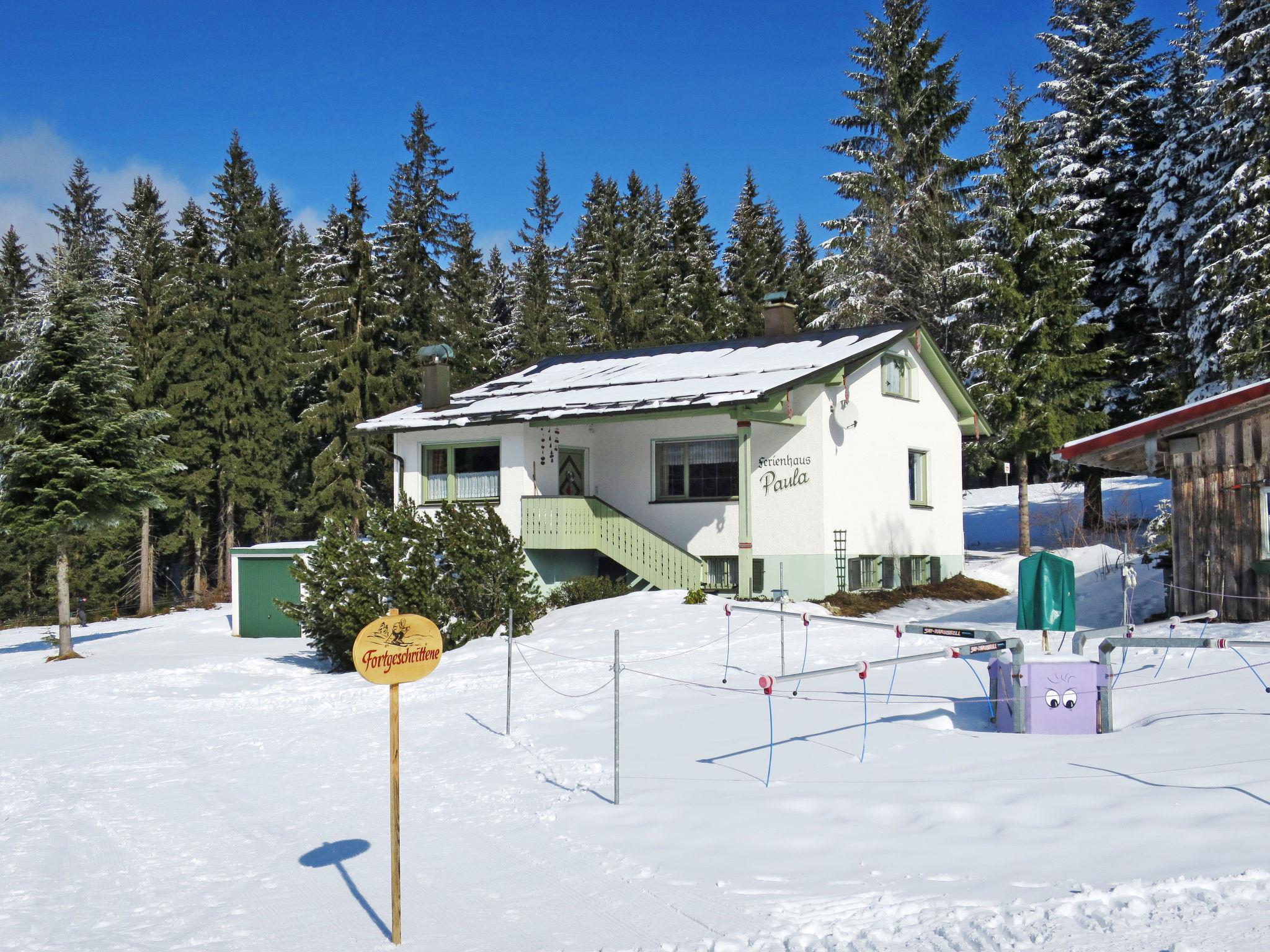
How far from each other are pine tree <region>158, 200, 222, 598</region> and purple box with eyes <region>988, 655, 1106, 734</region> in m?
39.4

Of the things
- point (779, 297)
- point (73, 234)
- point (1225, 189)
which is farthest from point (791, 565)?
point (73, 234)

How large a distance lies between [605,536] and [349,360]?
827 inches

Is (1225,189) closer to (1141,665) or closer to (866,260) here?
(866,260)

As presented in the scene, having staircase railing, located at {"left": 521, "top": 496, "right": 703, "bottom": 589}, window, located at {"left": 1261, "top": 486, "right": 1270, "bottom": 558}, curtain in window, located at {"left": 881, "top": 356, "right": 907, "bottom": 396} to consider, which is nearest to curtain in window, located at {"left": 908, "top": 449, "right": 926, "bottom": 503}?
curtain in window, located at {"left": 881, "top": 356, "right": 907, "bottom": 396}

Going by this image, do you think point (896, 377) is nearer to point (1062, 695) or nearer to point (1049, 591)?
point (1049, 591)

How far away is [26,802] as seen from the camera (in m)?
10.8

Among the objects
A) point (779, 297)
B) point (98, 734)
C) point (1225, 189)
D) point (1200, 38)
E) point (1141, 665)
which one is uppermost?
point (1200, 38)

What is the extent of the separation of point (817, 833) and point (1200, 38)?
34.1 meters

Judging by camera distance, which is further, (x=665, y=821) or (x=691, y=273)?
(x=691, y=273)

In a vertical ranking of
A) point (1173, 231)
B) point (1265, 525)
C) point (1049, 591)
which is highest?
point (1173, 231)

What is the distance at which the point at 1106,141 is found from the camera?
118 feet

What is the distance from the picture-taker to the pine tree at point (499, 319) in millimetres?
54875

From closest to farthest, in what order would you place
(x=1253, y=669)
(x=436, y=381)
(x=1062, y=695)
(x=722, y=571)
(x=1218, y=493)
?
1. (x=1062, y=695)
2. (x=1253, y=669)
3. (x=1218, y=493)
4. (x=722, y=571)
5. (x=436, y=381)

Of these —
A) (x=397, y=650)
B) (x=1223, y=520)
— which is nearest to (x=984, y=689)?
(x=1223, y=520)
